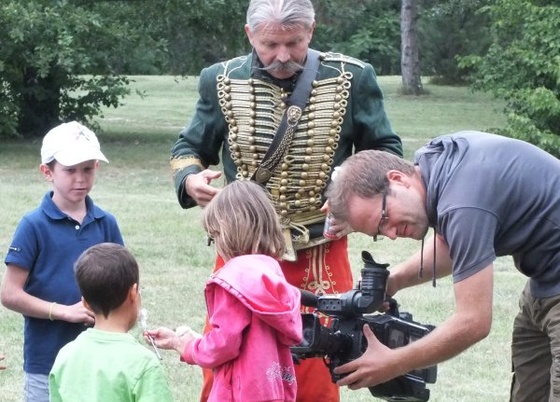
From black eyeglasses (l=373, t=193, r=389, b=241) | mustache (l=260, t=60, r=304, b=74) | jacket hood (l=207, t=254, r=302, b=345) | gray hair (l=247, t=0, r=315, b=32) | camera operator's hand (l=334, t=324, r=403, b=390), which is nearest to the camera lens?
jacket hood (l=207, t=254, r=302, b=345)

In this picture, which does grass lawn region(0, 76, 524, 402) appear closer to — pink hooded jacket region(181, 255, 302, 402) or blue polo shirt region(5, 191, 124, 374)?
blue polo shirt region(5, 191, 124, 374)

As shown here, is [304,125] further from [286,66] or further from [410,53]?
[410,53]

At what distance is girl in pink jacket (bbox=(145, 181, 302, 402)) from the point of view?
357 cm

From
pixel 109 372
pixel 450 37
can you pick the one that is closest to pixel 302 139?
pixel 109 372

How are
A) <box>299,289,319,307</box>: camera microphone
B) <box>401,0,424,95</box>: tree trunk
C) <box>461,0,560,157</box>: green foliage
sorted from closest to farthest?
1. <box>299,289,319,307</box>: camera microphone
2. <box>461,0,560,157</box>: green foliage
3. <box>401,0,424,95</box>: tree trunk

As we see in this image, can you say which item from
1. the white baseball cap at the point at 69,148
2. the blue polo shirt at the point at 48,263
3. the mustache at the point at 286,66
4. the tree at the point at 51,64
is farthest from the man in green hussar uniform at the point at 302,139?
the tree at the point at 51,64

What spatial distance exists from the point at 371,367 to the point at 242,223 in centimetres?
64

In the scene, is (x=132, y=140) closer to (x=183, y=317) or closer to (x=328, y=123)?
(x=183, y=317)

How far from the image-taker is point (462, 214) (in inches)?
141

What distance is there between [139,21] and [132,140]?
2547 millimetres

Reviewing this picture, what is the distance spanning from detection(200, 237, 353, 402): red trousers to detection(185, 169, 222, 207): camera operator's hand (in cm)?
24

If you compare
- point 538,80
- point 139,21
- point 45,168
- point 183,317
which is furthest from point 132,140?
point 45,168

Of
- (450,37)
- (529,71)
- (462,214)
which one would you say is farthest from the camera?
(450,37)

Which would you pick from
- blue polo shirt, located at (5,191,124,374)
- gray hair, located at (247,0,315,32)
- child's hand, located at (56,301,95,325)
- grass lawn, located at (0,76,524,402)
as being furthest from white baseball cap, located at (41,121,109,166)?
grass lawn, located at (0,76,524,402)
